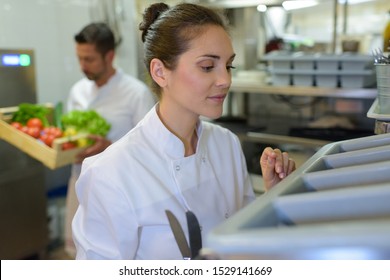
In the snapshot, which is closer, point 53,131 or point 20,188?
point 53,131

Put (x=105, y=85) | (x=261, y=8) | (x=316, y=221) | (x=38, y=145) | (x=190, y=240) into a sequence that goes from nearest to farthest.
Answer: (x=316, y=221) < (x=190, y=240) < (x=38, y=145) < (x=105, y=85) < (x=261, y=8)

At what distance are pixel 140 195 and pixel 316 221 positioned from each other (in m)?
0.38

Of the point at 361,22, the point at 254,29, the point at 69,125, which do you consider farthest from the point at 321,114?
the point at 69,125

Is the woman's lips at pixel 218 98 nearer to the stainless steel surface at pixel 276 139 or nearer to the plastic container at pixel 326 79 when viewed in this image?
the stainless steel surface at pixel 276 139

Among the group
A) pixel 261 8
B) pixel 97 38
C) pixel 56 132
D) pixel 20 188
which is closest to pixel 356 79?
pixel 261 8

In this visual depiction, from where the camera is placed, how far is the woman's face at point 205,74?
61 centimetres

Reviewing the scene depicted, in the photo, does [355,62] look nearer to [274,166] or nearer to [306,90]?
[306,90]

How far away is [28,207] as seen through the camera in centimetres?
167

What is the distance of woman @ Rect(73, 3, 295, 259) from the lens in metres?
0.61

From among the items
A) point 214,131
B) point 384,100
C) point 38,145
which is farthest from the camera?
point 38,145

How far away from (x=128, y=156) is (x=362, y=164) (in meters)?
0.37

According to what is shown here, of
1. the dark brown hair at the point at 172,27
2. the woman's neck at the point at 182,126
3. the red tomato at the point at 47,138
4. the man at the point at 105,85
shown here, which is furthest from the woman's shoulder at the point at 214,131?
the red tomato at the point at 47,138

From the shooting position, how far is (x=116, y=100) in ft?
3.84
